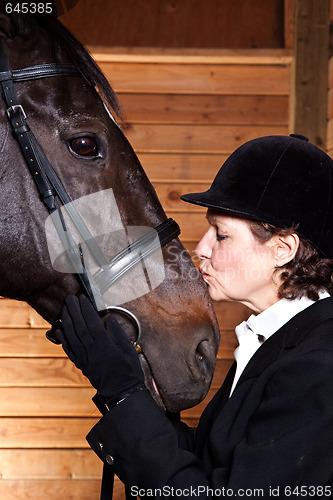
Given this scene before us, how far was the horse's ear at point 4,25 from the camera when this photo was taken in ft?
4.23

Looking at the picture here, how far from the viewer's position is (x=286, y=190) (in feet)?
3.54

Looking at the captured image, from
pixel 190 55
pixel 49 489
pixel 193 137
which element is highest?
pixel 190 55

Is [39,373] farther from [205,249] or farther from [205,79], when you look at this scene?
[205,249]

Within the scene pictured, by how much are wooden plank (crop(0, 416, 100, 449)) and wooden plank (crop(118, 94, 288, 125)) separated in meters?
1.62

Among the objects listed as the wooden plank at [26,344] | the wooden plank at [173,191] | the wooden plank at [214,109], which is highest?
the wooden plank at [214,109]

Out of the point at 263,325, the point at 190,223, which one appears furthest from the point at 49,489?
the point at 263,325

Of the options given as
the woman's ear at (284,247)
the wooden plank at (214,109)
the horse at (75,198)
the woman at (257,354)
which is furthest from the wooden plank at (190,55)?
the woman's ear at (284,247)

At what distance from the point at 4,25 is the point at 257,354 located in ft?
2.97

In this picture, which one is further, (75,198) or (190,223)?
(190,223)

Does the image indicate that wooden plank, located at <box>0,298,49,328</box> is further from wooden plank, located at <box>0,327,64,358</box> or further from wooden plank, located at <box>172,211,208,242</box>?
wooden plank, located at <box>172,211,208,242</box>

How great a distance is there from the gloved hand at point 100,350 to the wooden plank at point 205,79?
6.73ft

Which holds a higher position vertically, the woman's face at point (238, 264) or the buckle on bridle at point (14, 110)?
the buckle on bridle at point (14, 110)

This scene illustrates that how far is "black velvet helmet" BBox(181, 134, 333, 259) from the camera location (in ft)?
3.54

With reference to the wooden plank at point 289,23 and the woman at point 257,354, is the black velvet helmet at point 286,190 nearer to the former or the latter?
the woman at point 257,354
